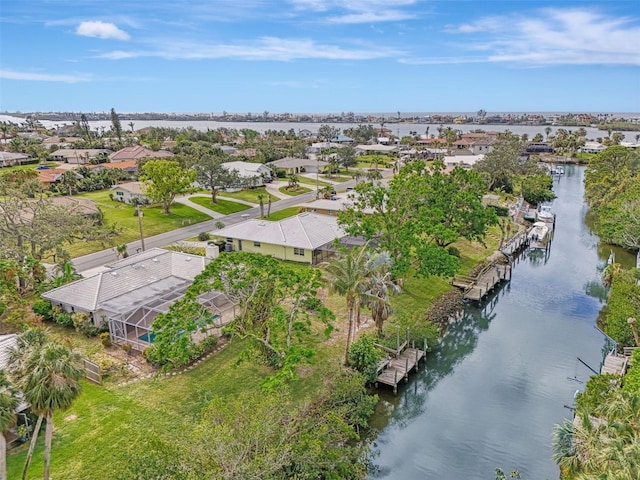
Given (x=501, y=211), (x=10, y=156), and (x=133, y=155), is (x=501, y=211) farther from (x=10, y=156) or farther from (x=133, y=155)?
(x=10, y=156)

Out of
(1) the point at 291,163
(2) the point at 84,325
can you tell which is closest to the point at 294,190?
(1) the point at 291,163

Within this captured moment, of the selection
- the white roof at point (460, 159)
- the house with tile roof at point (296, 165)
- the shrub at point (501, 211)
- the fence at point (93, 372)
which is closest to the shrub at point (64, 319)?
the fence at point (93, 372)

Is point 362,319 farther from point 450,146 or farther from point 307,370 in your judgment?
point 450,146

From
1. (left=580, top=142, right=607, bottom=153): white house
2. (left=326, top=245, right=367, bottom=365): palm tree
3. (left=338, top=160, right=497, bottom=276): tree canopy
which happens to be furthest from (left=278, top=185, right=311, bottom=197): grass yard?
(left=580, top=142, right=607, bottom=153): white house

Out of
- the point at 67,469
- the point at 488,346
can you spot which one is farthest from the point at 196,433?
the point at 488,346

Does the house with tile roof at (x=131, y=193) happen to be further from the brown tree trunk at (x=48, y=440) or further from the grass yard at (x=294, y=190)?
the brown tree trunk at (x=48, y=440)
